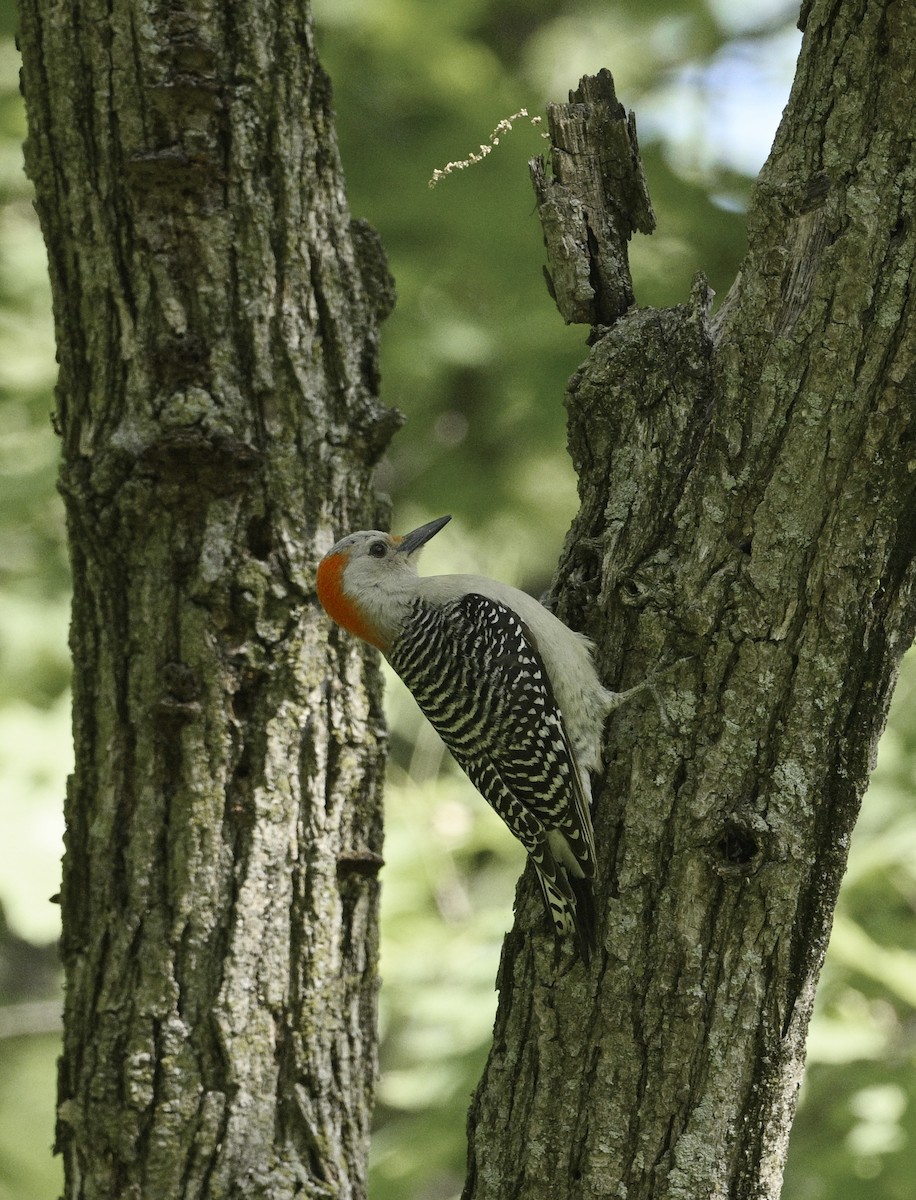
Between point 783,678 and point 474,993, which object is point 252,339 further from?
point 474,993

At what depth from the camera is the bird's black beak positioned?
5312 mm

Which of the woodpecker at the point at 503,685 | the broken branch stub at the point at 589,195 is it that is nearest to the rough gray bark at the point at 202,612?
the woodpecker at the point at 503,685

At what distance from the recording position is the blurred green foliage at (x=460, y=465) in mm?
5934

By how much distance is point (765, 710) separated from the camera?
10.8ft

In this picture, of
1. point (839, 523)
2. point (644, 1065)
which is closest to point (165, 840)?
point (644, 1065)

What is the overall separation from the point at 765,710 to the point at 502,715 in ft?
4.62

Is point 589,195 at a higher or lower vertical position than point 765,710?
higher

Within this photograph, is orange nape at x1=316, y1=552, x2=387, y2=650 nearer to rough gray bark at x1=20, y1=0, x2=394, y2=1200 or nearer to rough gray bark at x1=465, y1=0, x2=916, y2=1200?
rough gray bark at x1=20, y1=0, x2=394, y2=1200

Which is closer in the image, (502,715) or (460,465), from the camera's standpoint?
(502,715)

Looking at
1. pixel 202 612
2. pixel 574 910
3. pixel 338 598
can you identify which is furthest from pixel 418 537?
pixel 574 910

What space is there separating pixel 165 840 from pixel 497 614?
1548 mm

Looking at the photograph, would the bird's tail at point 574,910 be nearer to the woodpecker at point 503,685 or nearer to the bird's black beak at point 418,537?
the woodpecker at point 503,685

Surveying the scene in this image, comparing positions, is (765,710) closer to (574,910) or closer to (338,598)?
(574,910)

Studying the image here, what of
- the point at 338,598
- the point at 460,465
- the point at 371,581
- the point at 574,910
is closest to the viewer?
the point at 574,910
